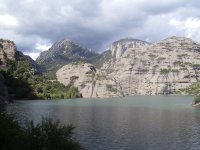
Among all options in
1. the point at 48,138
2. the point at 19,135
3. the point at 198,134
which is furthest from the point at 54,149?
the point at 198,134

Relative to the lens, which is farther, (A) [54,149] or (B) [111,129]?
(B) [111,129]

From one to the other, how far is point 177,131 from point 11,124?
2282 inches

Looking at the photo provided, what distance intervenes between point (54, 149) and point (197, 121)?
265ft

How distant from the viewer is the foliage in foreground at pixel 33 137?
48969 millimetres

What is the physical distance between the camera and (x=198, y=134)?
94.9 meters

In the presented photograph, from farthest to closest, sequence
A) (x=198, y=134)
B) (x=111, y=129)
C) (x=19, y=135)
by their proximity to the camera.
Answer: (x=111, y=129) < (x=198, y=134) < (x=19, y=135)

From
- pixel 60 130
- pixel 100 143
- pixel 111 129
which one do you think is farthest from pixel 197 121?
pixel 60 130

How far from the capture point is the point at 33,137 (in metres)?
52.6

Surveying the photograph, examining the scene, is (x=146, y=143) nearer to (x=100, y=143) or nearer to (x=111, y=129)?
(x=100, y=143)

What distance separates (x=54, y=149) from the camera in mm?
51500

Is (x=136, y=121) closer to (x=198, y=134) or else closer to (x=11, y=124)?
(x=198, y=134)

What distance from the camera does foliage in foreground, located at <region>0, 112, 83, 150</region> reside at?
49.0 meters

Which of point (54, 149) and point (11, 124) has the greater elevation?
point (11, 124)

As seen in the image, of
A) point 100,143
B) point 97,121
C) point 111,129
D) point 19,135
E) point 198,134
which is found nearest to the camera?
point 19,135
